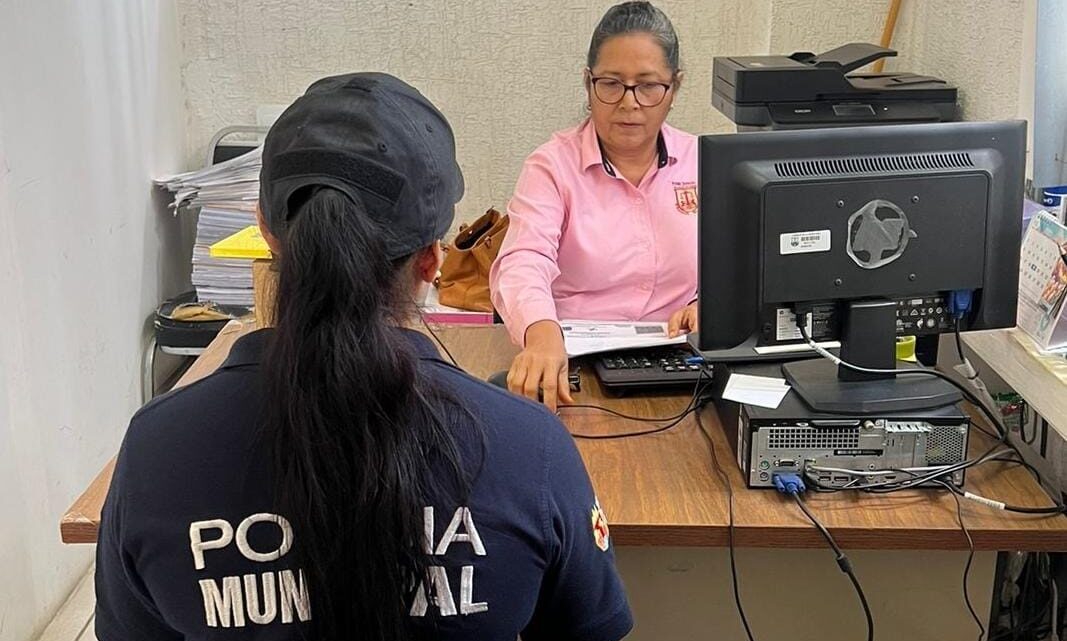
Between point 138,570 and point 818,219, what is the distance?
0.88 m

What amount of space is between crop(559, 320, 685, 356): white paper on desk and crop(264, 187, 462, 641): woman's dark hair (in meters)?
0.85

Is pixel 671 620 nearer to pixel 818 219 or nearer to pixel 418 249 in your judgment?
pixel 818 219

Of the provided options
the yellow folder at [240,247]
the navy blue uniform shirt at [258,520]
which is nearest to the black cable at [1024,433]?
the navy blue uniform shirt at [258,520]

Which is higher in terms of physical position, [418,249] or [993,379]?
[418,249]

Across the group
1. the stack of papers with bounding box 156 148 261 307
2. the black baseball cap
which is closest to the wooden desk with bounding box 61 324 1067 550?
the black baseball cap

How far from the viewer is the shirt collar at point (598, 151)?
2.06m

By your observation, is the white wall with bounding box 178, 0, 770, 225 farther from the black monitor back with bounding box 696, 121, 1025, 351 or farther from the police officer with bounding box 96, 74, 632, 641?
the police officer with bounding box 96, 74, 632, 641

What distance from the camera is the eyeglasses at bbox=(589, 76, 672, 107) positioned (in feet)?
6.61

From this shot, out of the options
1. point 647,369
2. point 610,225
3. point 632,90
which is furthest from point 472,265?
point 647,369

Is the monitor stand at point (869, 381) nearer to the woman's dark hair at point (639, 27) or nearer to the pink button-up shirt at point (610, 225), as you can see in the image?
the pink button-up shirt at point (610, 225)

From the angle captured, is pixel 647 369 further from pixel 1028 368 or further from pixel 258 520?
pixel 258 520

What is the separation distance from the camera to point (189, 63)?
2.99m

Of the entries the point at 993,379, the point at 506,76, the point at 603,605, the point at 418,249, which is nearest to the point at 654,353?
the point at 993,379

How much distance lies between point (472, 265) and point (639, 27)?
29.5 inches
